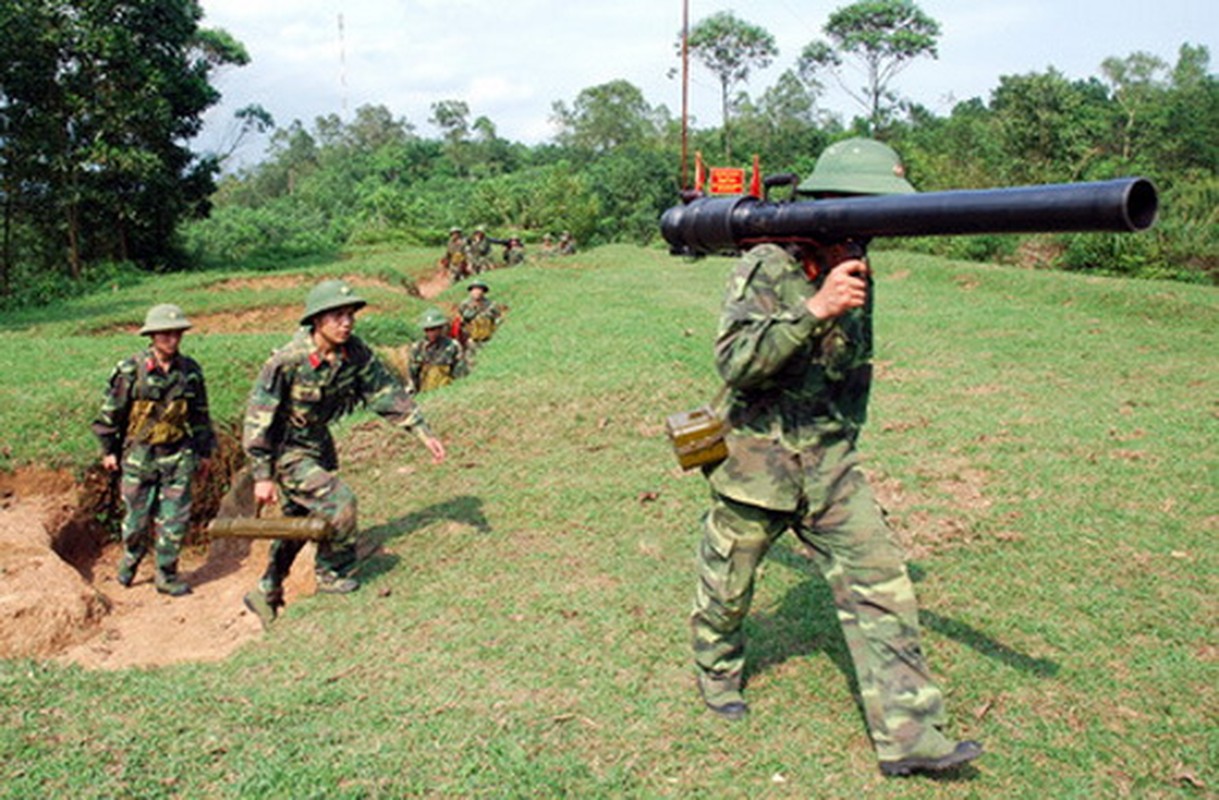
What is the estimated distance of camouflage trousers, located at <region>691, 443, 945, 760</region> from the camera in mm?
3482

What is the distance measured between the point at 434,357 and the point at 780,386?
8219 millimetres

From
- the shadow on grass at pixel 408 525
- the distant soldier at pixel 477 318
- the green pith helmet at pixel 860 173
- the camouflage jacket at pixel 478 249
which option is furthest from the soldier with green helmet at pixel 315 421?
the camouflage jacket at pixel 478 249

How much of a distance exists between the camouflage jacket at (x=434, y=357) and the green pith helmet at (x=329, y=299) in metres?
5.64

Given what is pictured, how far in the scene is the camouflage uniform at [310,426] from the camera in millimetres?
5711

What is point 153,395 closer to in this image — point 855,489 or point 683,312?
point 855,489

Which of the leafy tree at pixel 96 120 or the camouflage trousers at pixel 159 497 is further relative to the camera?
the leafy tree at pixel 96 120

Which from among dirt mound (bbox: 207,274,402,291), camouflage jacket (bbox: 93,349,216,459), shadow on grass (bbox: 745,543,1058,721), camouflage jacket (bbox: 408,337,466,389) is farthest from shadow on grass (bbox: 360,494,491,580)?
dirt mound (bbox: 207,274,402,291)

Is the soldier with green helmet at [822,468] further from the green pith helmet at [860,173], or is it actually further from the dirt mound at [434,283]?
the dirt mound at [434,283]

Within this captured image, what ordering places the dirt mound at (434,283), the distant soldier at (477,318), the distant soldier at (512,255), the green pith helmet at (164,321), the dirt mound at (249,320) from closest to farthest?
the green pith helmet at (164,321)
the distant soldier at (477,318)
the dirt mound at (249,320)
the dirt mound at (434,283)
the distant soldier at (512,255)

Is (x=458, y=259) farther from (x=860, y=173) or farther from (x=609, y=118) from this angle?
(x=609, y=118)

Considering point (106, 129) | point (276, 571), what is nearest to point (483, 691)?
point (276, 571)

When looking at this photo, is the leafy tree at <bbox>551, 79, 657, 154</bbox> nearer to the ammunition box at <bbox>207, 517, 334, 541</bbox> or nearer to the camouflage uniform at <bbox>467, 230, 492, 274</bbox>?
the camouflage uniform at <bbox>467, 230, 492, 274</bbox>

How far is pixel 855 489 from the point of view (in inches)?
144

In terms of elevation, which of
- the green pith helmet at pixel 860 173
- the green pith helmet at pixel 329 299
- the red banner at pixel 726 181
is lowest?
the green pith helmet at pixel 329 299
